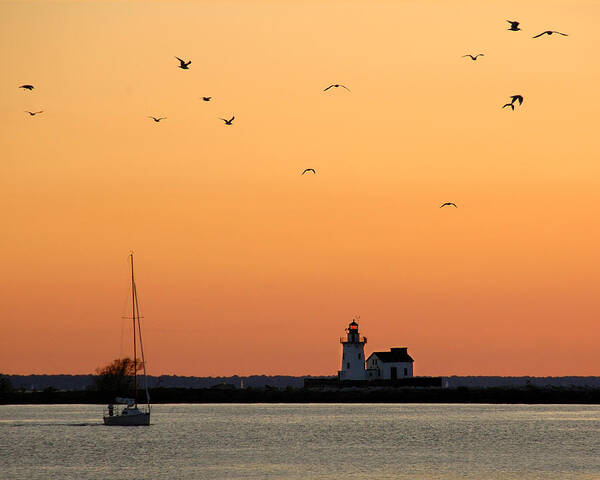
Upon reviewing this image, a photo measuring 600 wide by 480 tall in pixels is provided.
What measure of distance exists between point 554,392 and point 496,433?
7112 cm

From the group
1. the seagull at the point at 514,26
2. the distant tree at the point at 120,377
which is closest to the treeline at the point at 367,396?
the distant tree at the point at 120,377

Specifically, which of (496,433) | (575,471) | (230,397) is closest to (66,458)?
(575,471)

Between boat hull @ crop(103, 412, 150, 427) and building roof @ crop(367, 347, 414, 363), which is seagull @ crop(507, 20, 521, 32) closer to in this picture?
boat hull @ crop(103, 412, 150, 427)

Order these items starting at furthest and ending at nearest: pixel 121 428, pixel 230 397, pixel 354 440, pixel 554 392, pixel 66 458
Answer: pixel 230 397, pixel 554 392, pixel 121 428, pixel 354 440, pixel 66 458

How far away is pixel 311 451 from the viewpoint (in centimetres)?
9094

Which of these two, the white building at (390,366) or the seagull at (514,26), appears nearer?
the seagull at (514,26)

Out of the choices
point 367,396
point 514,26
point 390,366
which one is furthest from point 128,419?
point 514,26

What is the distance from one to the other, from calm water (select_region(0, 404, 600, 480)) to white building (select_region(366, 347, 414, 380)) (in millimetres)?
16771

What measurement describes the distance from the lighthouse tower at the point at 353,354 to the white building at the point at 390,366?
2.50 m

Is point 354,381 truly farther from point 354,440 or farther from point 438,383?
point 354,440

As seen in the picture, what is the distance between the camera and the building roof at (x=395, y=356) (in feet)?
522

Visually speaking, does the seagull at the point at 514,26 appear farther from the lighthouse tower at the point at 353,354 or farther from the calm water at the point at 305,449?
the lighthouse tower at the point at 353,354

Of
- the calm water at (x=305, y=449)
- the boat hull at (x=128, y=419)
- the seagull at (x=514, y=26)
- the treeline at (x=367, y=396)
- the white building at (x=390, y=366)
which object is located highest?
the seagull at (x=514, y=26)

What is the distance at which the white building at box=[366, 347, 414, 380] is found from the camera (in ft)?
519
